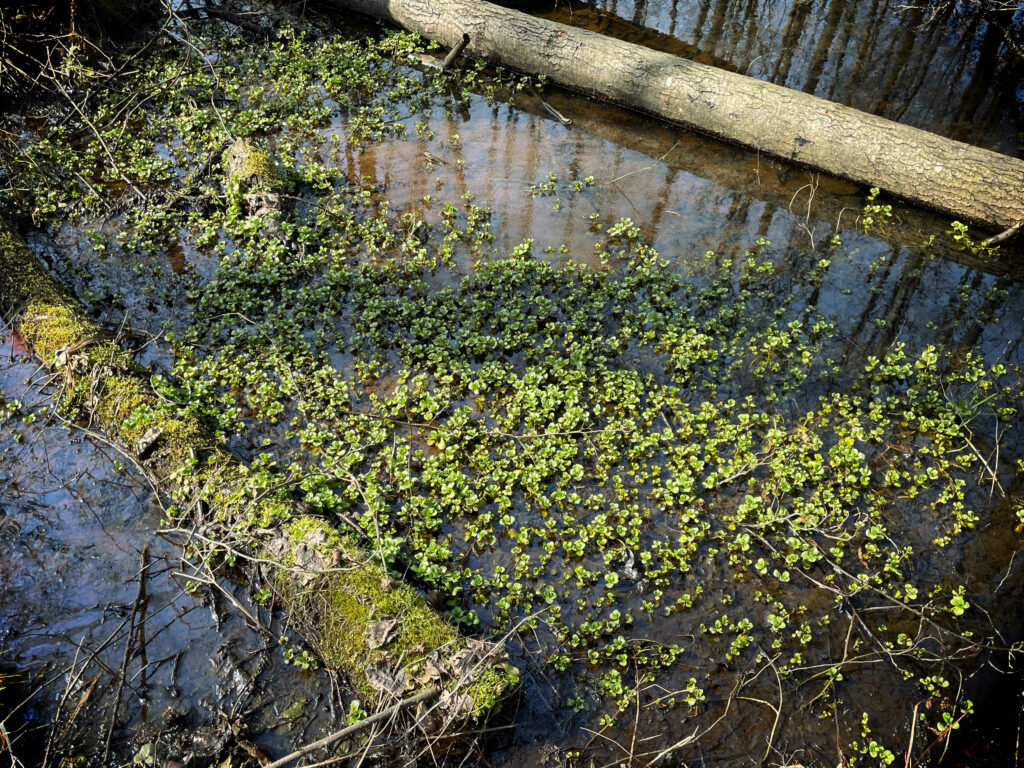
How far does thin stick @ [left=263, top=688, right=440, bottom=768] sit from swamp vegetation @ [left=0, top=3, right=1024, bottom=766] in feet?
0.49

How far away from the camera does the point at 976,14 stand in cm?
1042

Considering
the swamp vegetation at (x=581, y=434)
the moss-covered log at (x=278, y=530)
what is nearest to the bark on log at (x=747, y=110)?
the swamp vegetation at (x=581, y=434)

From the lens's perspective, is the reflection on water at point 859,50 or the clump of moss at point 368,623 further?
the reflection on water at point 859,50

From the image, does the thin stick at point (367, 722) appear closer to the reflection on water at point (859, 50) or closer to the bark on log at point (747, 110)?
the bark on log at point (747, 110)

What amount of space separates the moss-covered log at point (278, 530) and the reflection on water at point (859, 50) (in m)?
8.52

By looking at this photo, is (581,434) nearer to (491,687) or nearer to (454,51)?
(491,687)

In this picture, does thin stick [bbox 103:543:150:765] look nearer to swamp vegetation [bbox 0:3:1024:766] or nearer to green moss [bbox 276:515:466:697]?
swamp vegetation [bbox 0:3:1024:766]

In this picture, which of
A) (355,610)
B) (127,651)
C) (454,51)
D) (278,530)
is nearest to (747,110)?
(454,51)

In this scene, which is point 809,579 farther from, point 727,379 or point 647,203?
point 647,203

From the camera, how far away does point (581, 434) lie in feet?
17.1

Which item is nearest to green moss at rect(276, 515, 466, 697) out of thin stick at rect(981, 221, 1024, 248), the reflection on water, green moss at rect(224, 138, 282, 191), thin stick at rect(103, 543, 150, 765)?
thin stick at rect(103, 543, 150, 765)

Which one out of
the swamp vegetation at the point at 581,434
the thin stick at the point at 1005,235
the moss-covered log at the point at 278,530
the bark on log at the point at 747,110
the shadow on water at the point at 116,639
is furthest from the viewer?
the bark on log at the point at 747,110

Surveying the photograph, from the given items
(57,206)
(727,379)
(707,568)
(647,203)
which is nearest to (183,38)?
(57,206)

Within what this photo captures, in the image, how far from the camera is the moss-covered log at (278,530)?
11.8ft
